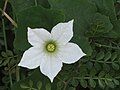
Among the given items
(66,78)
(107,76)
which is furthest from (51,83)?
(107,76)

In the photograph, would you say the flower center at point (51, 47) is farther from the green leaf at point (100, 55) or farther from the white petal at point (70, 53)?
the green leaf at point (100, 55)

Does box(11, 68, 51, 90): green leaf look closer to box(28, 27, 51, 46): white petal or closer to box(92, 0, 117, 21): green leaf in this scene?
box(28, 27, 51, 46): white petal

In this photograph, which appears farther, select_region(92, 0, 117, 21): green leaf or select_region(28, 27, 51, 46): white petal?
select_region(92, 0, 117, 21): green leaf

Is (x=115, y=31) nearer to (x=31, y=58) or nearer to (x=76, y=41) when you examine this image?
(x=76, y=41)

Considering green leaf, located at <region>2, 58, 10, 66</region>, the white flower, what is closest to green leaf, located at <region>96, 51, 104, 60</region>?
the white flower

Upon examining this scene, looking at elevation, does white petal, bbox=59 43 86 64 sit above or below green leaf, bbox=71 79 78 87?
above

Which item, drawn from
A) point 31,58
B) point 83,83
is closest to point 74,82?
point 83,83

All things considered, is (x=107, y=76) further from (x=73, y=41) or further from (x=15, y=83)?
(x=15, y=83)
